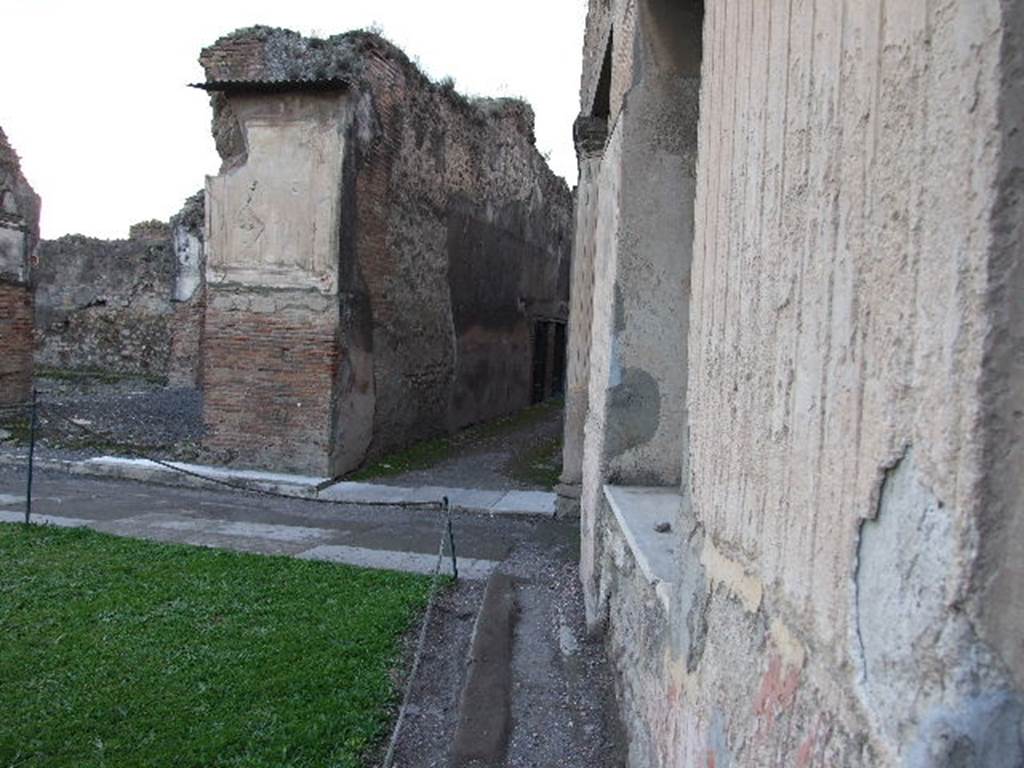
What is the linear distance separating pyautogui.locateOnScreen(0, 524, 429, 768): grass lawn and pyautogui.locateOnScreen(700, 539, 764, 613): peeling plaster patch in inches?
67.8

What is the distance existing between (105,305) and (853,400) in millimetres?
21365

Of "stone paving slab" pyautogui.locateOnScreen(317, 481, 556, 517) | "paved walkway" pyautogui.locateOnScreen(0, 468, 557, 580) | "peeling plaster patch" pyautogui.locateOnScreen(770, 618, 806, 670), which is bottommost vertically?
"paved walkway" pyautogui.locateOnScreen(0, 468, 557, 580)

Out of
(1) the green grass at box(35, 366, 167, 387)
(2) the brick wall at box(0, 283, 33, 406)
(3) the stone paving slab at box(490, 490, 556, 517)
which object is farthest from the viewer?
(1) the green grass at box(35, 366, 167, 387)

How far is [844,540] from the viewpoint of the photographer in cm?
115

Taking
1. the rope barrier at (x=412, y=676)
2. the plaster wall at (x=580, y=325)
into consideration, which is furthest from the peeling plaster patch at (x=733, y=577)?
the plaster wall at (x=580, y=325)

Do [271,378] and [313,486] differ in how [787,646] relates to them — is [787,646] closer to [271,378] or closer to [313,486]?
[313,486]

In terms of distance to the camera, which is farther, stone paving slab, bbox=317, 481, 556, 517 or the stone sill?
stone paving slab, bbox=317, 481, 556, 517

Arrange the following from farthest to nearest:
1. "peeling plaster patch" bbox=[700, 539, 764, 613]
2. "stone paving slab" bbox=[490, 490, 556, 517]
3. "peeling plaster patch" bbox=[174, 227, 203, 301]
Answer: "peeling plaster patch" bbox=[174, 227, 203, 301], "stone paving slab" bbox=[490, 490, 556, 517], "peeling plaster patch" bbox=[700, 539, 764, 613]

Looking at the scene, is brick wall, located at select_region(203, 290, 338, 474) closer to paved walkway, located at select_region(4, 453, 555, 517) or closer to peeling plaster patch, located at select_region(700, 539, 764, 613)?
paved walkway, located at select_region(4, 453, 555, 517)

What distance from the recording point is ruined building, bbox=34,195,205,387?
19828 mm


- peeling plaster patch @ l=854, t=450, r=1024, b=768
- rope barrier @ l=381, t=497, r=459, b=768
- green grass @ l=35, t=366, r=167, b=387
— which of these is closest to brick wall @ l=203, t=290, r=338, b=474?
rope barrier @ l=381, t=497, r=459, b=768

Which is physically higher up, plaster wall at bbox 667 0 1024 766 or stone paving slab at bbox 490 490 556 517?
plaster wall at bbox 667 0 1024 766

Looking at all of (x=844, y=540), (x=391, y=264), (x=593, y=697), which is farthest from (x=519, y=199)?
(x=844, y=540)

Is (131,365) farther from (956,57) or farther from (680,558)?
(956,57)
